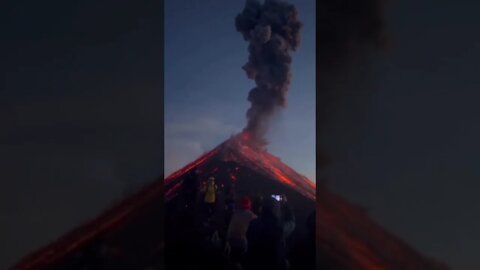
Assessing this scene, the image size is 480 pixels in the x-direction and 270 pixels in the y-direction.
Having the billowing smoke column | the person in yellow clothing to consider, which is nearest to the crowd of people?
the person in yellow clothing

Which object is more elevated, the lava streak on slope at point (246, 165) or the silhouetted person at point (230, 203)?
the lava streak on slope at point (246, 165)

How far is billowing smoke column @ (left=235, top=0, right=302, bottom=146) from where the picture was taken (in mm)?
3414

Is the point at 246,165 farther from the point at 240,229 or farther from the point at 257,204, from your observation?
the point at 240,229

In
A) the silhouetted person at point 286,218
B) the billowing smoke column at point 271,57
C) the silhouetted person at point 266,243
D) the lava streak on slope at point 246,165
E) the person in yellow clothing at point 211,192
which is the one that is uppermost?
the billowing smoke column at point 271,57

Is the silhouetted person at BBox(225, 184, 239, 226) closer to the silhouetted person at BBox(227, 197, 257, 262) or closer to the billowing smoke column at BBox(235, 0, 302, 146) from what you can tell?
the silhouetted person at BBox(227, 197, 257, 262)

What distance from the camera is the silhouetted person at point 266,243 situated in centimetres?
342

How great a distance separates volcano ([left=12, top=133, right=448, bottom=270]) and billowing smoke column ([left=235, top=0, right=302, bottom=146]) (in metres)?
0.18

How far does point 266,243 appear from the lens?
342cm

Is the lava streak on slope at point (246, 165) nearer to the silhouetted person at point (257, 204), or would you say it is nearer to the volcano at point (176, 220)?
the volcano at point (176, 220)

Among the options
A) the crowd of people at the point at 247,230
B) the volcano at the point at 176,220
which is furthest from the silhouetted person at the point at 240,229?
the volcano at the point at 176,220

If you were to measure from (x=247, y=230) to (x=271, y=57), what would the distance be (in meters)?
1.15

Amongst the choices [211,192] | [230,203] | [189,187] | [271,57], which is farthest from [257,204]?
[271,57]

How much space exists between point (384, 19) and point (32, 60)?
2.36m

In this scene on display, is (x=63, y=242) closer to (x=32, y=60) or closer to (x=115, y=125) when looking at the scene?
(x=115, y=125)
